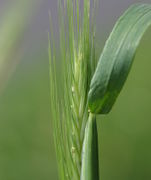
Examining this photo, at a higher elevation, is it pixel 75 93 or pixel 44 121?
pixel 75 93

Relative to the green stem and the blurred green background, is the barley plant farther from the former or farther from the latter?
the blurred green background

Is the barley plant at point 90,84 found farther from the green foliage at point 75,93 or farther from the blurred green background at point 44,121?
the blurred green background at point 44,121

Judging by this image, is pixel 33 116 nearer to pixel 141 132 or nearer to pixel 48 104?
pixel 48 104

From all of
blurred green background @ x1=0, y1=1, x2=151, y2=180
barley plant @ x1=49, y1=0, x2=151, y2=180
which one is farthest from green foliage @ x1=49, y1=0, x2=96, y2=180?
blurred green background @ x1=0, y1=1, x2=151, y2=180

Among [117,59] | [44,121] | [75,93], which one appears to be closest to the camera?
[117,59]

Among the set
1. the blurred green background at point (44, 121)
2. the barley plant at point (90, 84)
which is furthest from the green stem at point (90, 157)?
the blurred green background at point (44, 121)

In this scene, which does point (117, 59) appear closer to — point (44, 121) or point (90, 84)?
point (90, 84)

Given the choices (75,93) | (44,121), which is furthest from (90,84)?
(44,121)

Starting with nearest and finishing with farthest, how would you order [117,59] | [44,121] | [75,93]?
[117,59] < [75,93] < [44,121]
